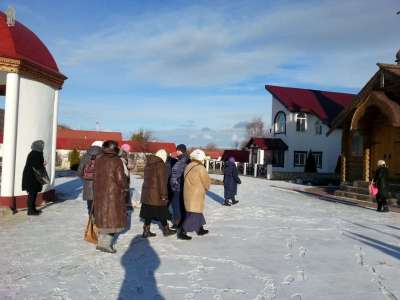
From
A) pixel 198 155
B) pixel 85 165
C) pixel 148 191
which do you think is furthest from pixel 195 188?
pixel 85 165

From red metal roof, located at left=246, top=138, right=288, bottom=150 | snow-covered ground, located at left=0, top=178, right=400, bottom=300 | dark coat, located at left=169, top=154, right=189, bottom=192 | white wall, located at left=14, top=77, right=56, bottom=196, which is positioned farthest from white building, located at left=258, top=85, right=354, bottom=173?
dark coat, located at left=169, top=154, right=189, bottom=192

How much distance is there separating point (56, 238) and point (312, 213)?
291 inches

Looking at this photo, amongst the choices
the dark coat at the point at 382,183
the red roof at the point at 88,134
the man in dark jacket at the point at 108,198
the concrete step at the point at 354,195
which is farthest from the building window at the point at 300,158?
the red roof at the point at 88,134

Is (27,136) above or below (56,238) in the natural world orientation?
above

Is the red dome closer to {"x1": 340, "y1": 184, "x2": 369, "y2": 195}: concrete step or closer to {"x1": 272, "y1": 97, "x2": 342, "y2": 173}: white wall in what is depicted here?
{"x1": 340, "y1": 184, "x2": 369, "y2": 195}: concrete step

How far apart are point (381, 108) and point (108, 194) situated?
12.9 metres

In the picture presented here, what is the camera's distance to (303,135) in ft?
113

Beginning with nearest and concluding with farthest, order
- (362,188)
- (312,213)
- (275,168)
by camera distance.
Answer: (312,213), (362,188), (275,168)

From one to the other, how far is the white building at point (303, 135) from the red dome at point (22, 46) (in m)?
23.8

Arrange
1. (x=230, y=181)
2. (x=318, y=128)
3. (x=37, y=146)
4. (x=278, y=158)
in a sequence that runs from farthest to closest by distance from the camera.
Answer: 1. (x=278, y=158)
2. (x=318, y=128)
3. (x=230, y=181)
4. (x=37, y=146)

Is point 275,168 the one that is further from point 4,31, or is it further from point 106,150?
point 106,150

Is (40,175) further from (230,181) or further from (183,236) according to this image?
(230,181)

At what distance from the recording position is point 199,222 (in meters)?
8.45

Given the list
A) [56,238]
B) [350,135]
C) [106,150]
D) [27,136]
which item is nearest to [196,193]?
[106,150]
